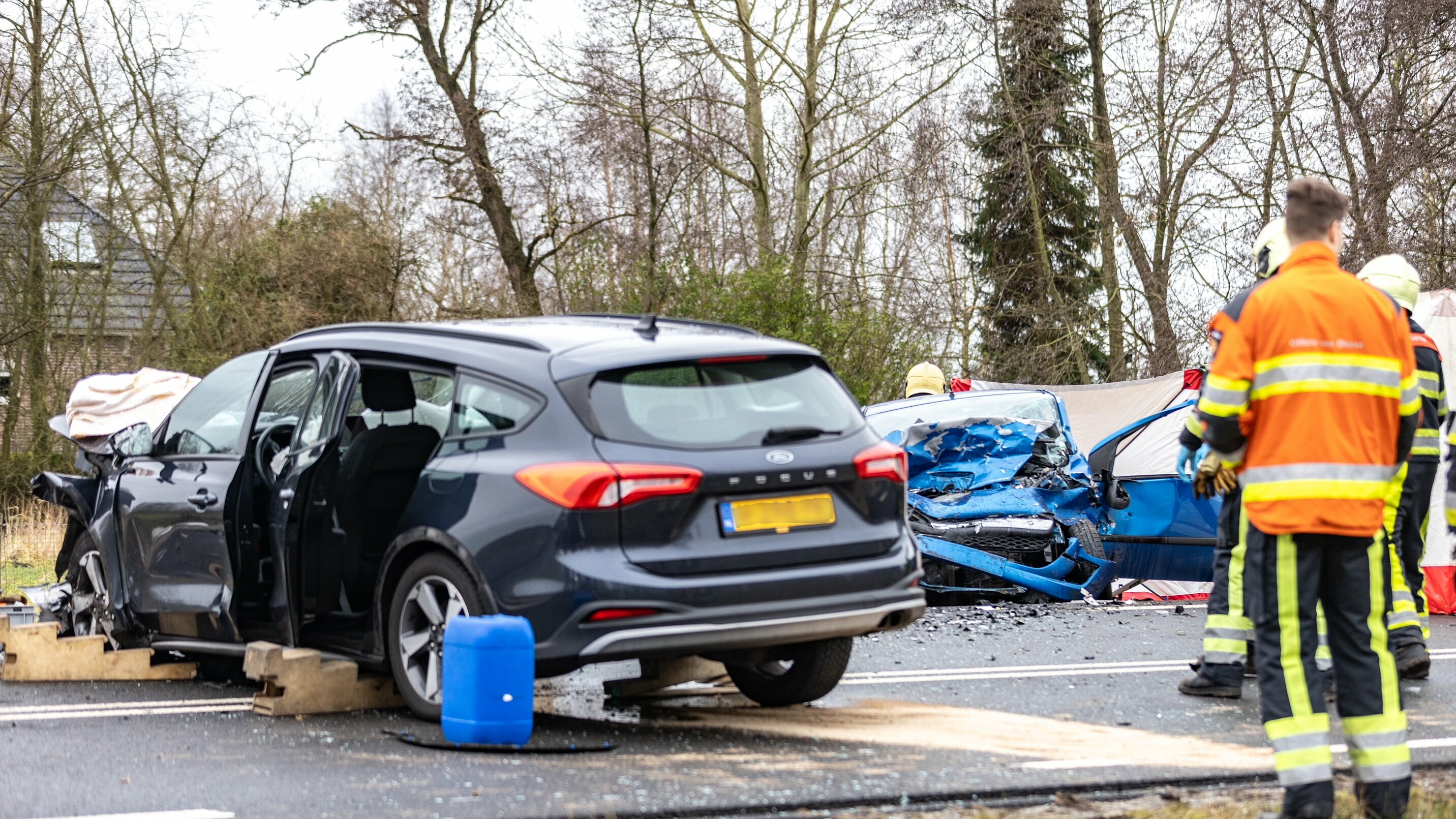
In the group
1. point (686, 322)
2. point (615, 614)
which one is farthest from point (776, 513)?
point (686, 322)

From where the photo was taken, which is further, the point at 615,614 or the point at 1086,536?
the point at 1086,536

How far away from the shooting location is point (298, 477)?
6.38m

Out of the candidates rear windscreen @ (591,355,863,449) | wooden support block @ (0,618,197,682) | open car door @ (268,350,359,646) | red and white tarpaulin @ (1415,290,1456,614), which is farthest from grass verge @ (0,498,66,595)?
red and white tarpaulin @ (1415,290,1456,614)

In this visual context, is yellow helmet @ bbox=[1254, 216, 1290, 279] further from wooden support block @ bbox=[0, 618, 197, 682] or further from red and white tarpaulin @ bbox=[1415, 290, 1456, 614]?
wooden support block @ bbox=[0, 618, 197, 682]

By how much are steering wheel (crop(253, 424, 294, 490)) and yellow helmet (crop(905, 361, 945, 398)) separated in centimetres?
716

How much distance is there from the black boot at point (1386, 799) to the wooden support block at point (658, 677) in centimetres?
301

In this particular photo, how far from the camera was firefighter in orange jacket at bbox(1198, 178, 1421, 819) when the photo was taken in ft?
14.5

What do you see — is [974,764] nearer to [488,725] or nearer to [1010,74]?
[488,725]

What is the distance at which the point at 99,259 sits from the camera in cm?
2320

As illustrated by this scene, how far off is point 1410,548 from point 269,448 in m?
5.48

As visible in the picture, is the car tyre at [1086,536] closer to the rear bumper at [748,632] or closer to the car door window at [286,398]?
the rear bumper at [748,632]

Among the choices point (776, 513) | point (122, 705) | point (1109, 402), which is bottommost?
point (122, 705)

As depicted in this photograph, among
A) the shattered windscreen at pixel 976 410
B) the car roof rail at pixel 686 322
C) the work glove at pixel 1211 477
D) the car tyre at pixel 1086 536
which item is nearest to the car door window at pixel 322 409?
the car roof rail at pixel 686 322

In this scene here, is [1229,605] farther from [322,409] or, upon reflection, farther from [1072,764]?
[322,409]
